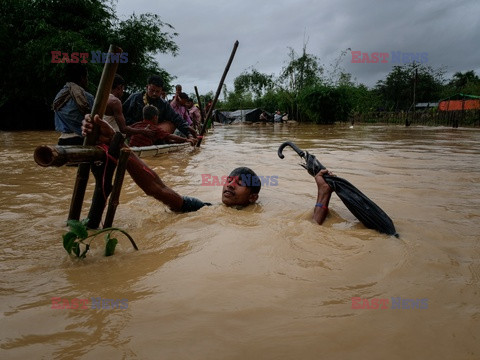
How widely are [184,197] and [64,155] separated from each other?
125 centimetres

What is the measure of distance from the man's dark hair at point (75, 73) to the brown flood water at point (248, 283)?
4.05 feet

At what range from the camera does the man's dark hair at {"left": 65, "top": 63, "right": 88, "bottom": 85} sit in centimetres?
323

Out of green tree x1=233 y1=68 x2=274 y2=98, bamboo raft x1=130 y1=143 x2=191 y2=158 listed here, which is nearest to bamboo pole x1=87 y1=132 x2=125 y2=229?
bamboo raft x1=130 y1=143 x2=191 y2=158

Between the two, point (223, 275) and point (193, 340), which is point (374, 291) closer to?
point (223, 275)

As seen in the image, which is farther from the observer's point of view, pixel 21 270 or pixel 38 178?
pixel 38 178

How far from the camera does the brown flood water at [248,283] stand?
1.23m

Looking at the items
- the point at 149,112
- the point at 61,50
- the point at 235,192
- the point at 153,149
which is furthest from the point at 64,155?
the point at 61,50

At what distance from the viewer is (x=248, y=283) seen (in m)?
1.69

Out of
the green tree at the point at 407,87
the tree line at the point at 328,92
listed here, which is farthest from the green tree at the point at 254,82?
the green tree at the point at 407,87

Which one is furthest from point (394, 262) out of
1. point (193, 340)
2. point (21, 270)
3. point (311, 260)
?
point (21, 270)

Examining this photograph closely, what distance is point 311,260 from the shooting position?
1941mm

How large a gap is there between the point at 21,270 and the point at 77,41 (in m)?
15.3

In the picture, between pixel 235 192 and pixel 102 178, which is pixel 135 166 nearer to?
pixel 102 178

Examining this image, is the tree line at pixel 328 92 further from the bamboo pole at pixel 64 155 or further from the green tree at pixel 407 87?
the bamboo pole at pixel 64 155
